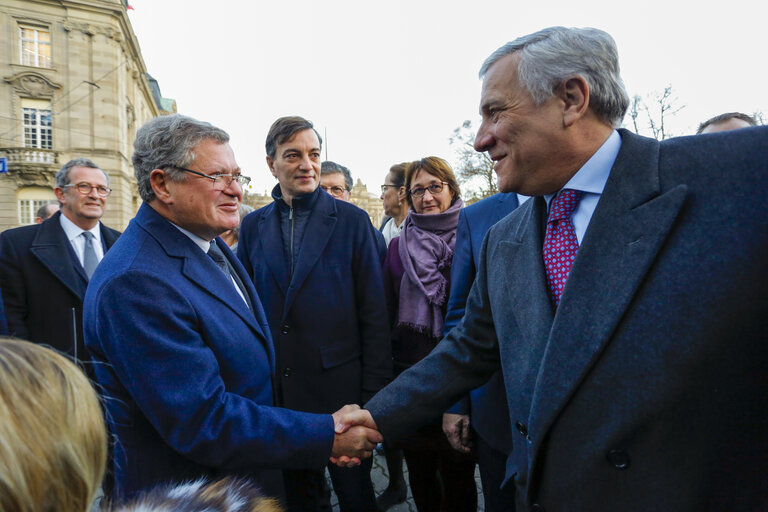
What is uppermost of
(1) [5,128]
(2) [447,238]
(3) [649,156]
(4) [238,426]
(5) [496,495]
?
(1) [5,128]

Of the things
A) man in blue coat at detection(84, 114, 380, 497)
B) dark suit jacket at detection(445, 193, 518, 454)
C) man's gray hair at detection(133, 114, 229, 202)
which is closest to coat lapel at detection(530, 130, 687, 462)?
dark suit jacket at detection(445, 193, 518, 454)

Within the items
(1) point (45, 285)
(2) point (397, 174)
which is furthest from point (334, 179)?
(1) point (45, 285)

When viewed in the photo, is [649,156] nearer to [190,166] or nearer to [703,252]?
[703,252]

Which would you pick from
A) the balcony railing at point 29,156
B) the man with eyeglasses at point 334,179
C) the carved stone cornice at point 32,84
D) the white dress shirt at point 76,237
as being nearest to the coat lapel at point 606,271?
the man with eyeglasses at point 334,179

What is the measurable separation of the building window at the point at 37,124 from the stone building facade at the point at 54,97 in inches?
1.9

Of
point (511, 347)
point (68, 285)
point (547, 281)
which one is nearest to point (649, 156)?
point (547, 281)

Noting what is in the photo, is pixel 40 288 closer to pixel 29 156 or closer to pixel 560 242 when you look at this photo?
pixel 560 242

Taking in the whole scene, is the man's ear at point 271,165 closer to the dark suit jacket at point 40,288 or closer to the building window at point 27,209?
the dark suit jacket at point 40,288

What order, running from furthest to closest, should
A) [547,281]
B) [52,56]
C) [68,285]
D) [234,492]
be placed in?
[52,56] < [68,285] < [547,281] < [234,492]

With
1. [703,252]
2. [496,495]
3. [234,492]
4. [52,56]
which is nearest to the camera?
[234,492]

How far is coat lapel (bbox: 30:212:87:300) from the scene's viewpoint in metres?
3.64

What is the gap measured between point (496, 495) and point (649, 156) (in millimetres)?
1697

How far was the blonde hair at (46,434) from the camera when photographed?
0.72 m

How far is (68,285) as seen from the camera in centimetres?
364
